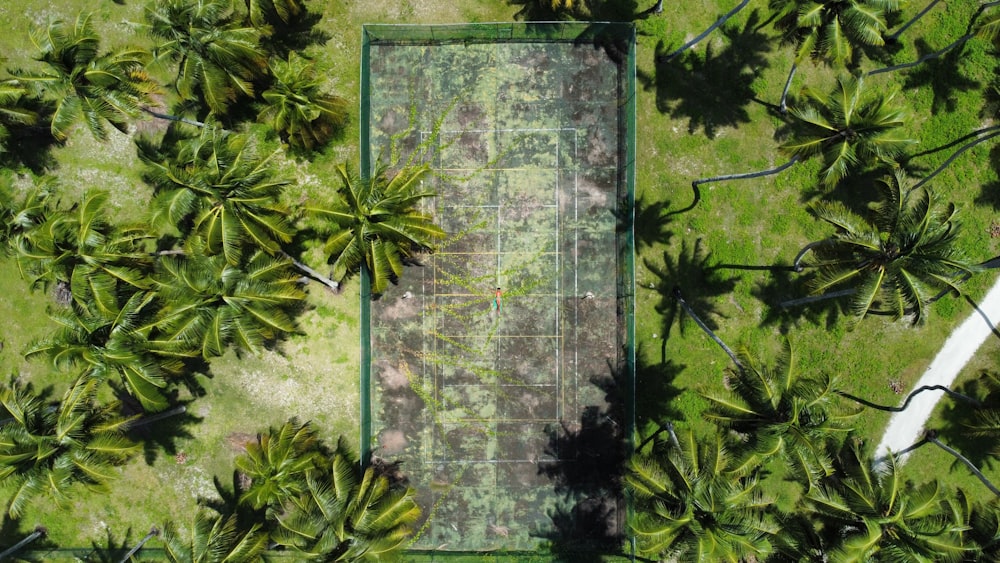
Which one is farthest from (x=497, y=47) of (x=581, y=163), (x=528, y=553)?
(x=528, y=553)

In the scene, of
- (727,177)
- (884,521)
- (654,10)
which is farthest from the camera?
(654,10)

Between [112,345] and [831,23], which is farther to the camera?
[831,23]

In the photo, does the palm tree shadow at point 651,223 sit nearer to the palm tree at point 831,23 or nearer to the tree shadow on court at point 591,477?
the tree shadow on court at point 591,477

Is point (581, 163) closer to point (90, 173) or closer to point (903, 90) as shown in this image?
point (903, 90)

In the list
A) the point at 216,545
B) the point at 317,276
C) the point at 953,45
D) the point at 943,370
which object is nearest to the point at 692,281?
the point at 943,370

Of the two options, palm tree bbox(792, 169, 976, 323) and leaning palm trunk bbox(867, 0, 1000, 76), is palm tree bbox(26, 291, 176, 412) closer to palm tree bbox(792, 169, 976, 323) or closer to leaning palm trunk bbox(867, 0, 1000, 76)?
palm tree bbox(792, 169, 976, 323)

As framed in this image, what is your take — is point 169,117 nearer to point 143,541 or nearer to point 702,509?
point 143,541

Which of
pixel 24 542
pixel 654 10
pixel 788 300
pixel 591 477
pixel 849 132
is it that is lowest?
pixel 24 542
